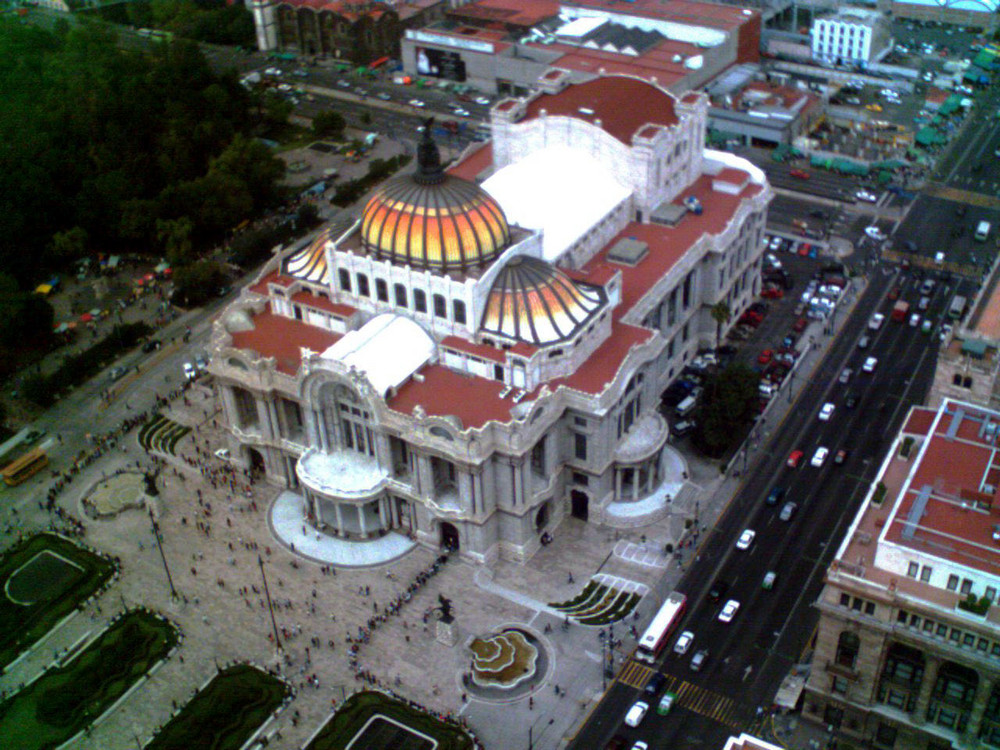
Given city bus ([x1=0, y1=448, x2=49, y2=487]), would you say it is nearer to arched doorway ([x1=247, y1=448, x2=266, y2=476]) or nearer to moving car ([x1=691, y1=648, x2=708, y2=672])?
arched doorway ([x1=247, y1=448, x2=266, y2=476])

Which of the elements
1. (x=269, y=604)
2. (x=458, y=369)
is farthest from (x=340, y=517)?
(x=458, y=369)

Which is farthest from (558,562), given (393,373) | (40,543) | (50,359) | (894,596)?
(50,359)

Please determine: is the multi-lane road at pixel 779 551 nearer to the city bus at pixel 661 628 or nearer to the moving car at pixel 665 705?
the moving car at pixel 665 705

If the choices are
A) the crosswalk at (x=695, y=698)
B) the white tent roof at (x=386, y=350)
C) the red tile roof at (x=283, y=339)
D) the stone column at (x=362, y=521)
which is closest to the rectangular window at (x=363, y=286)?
the white tent roof at (x=386, y=350)

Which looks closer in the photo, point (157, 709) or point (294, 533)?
point (157, 709)

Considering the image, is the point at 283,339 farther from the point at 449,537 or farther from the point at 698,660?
the point at 698,660

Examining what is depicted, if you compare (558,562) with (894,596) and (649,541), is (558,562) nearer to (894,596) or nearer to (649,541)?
(649,541)
